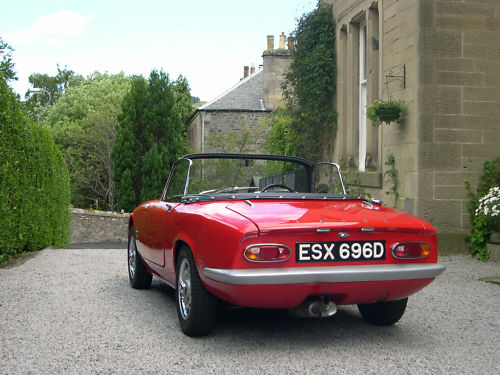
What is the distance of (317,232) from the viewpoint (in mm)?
4340

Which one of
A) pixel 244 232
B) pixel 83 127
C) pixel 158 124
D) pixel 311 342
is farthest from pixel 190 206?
pixel 83 127

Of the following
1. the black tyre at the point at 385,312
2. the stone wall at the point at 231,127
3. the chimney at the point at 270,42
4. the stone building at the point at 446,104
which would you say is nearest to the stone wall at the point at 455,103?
the stone building at the point at 446,104

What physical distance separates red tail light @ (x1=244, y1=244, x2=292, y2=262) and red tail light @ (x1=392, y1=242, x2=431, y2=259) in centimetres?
87

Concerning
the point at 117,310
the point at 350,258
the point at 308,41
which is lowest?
the point at 117,310

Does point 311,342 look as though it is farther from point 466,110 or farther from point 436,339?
point 466,110

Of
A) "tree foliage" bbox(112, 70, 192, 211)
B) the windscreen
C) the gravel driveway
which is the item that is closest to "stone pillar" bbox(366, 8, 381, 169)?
the gravel driveway

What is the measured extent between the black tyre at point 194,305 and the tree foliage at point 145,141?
25329mm

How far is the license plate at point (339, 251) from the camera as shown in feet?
14.1

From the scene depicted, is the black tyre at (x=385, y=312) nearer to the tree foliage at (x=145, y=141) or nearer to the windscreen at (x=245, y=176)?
the windscreen at (x=245, y=176)

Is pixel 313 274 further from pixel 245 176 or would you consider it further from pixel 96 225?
pixel 96 225

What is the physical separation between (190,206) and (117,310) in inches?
56.3

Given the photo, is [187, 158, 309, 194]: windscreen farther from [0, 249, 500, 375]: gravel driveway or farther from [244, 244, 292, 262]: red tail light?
[244, 244, 292, 262]: red tail light

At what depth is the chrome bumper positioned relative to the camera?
4.16m

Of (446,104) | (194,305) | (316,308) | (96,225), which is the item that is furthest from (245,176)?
(96,225)
